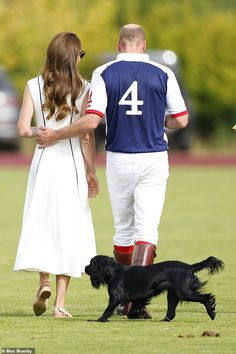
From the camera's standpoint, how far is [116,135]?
9750 mm

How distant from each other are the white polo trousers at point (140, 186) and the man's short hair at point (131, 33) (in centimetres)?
88

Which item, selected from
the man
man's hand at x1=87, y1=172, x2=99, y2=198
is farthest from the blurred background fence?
the man

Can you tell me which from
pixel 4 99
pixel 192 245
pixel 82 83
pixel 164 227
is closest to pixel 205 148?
pixel 4 99

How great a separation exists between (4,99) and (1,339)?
98.0 feet

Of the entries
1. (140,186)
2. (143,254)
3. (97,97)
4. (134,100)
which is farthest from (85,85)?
(143,254)

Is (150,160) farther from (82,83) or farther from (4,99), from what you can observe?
(4,99)

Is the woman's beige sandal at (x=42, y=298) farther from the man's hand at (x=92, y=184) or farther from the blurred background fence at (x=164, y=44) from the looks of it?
the blurred background fence at (x=164, y=44)

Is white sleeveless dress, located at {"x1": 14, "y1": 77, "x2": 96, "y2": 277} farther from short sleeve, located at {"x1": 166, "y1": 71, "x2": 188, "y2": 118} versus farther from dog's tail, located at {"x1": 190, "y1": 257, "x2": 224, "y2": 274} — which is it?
dog's tail, located at {"x1": 190, "y1": 257, "x2": 224, "y2": 274}

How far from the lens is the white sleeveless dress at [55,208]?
9828mm

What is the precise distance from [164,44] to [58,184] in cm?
3711

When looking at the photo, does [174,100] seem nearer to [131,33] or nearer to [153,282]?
[131,33]

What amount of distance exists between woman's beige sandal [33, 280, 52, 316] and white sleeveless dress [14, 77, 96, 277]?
15 cm

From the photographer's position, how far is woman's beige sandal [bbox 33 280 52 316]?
31.8 feet

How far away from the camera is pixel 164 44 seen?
46.6 meters
